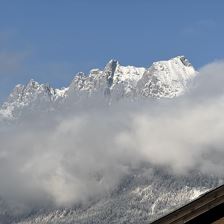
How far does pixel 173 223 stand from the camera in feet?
59.8

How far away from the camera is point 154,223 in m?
18.2

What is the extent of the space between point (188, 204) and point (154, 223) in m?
0.99

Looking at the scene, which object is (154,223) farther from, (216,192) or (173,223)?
(216,192)

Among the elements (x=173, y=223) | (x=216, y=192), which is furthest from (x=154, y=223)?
(x=216, y=192)

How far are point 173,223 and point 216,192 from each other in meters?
1.29

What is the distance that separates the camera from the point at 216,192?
18016 millimetres

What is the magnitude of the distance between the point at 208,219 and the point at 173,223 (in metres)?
1.00

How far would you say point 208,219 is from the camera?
61.2ft

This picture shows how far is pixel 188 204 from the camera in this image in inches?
703

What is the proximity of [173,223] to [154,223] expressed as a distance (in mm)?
466

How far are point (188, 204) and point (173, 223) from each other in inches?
28.3
